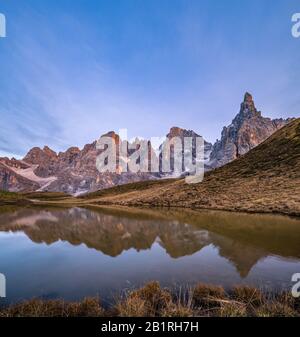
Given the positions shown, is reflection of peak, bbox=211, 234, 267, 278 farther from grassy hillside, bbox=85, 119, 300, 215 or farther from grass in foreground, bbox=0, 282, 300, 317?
grassy hillside, bbox=85, 119, 300, 215

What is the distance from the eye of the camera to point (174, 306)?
10.2 meters

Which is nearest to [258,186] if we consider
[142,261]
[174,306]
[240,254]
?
[240,254]

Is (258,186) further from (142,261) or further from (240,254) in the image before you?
(142,261)

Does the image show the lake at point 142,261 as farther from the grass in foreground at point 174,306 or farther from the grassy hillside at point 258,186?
the grassy hillside at point 258,186

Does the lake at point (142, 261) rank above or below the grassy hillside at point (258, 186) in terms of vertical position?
below

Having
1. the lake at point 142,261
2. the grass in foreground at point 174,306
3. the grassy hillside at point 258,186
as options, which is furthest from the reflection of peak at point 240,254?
the grassy hillside at point 258,186

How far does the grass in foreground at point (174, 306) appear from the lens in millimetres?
9852

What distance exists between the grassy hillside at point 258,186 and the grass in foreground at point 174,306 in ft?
133

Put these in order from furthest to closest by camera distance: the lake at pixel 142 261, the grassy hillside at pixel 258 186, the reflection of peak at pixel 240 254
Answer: the grassy hillside at pixel 258 186 < the reflection of peak at pixel 240 254 < the lake at pixel 142 261

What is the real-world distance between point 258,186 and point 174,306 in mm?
71749

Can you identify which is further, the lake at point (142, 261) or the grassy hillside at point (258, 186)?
the grassy hillside at point (258, 186)

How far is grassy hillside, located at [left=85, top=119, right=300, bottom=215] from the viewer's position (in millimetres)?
60656

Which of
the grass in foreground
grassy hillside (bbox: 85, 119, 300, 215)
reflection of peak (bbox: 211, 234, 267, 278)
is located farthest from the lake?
grassy hillside (bbox: 85, 119, 300, 215)
